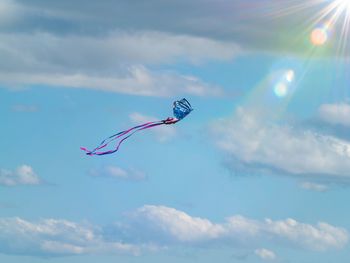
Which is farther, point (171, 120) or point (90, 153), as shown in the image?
point (171, 120)

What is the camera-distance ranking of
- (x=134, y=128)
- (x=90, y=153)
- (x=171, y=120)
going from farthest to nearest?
(x=171, y=120) → (x=134, y=128) → (x=90, y=153)

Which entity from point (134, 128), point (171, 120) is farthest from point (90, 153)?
point (171, 120)

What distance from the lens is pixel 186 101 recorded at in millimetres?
117188

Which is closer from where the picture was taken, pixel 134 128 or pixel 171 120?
pixel 134 128

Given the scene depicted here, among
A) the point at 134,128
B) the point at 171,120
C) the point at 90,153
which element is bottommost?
the point at 90,153

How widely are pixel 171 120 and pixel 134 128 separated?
13.8 meters

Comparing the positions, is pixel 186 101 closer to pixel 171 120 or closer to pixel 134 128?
pixel 171 120

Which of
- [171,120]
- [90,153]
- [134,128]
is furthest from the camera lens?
[171,120]

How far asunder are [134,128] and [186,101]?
49.0 feet

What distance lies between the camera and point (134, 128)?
111 m

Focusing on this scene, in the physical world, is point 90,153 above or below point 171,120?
below

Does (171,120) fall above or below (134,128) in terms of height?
above

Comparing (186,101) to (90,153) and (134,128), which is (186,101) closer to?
(134,128)

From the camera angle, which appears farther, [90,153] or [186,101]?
[186,101]
